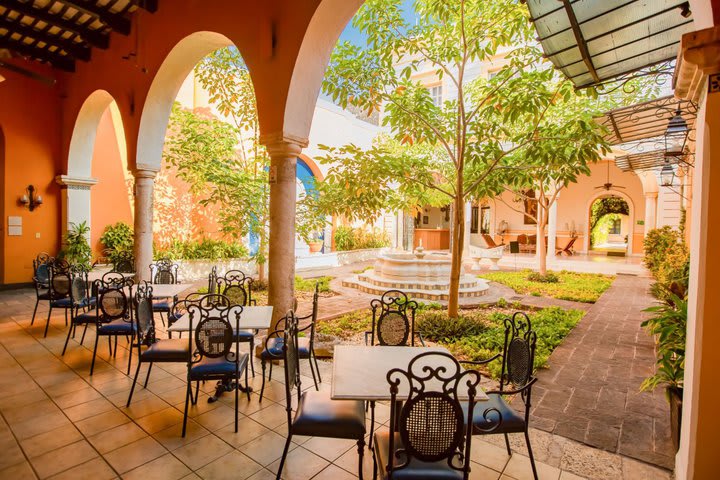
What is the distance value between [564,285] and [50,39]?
12.1m

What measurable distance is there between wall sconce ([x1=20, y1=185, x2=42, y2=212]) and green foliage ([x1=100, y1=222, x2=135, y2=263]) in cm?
143

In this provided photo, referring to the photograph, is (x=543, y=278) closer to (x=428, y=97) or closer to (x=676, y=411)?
(x=428, y=97)

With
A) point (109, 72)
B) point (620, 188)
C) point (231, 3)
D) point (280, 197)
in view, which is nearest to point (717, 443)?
point (280, 197)

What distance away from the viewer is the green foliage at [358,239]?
47.1ft

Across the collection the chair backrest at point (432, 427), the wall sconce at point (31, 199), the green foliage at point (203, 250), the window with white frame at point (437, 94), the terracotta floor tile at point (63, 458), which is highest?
the window with white frame at point (437, 94)

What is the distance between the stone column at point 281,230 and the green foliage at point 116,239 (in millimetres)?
6537

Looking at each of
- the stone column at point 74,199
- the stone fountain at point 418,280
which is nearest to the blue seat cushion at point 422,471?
the stone fountain at point 418,280

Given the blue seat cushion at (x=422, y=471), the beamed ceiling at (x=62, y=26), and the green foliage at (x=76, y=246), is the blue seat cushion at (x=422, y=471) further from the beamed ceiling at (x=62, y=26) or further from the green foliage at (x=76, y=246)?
the green foliage at (x=76, y=246)

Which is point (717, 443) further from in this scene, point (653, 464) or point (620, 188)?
point (620, 188)

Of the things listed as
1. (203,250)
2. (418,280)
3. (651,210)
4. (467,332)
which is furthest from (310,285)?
(651,210)

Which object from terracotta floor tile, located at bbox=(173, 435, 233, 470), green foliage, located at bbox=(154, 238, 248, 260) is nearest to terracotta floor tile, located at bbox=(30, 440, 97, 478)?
terracotta floor tile, located at bbox=(173, 435, 233, 470)

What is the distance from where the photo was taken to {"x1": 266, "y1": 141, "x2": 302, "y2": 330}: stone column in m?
4.14

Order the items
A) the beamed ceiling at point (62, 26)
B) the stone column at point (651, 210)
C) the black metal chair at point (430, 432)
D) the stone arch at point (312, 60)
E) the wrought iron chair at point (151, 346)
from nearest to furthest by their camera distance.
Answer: the black metal chair at point (430, 432) → the wrought iron chair at point (151, 346) → the stone arch at point (312, 60) → the beamed ceiling at point (62, 26) → the stone column at point (651, 210)

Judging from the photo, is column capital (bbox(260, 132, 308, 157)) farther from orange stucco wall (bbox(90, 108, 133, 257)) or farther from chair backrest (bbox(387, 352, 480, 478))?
orange stucco wall (bbox(90, 108, 133, 257))
